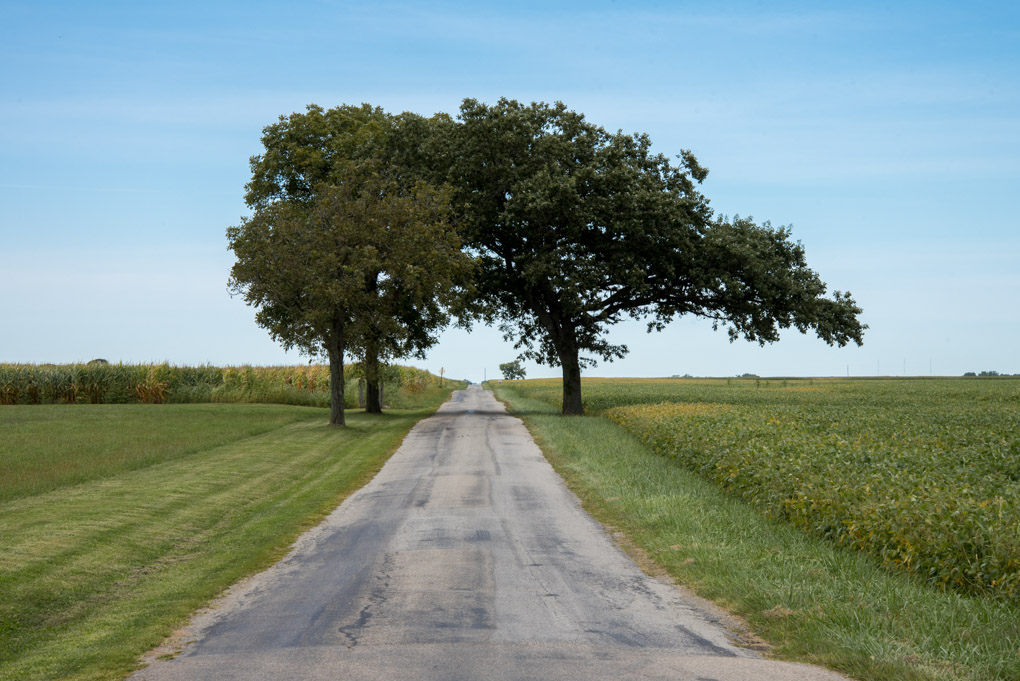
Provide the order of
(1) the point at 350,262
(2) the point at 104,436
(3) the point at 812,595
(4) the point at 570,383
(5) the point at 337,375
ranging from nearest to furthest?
(3) the point at 812,595 < (2) the point at 104,436 < (1) the point at 350,262 < (5) the point at 337,375 < (4) the point at 570,383

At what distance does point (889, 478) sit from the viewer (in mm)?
13391

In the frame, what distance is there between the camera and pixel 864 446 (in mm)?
17156

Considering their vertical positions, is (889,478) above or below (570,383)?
below

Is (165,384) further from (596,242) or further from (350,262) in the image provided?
(596,242)

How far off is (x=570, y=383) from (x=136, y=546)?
3112 centimetres

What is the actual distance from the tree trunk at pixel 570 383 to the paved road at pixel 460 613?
2682 cm

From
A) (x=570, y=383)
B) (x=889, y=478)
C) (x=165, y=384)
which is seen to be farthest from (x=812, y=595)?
(x=165, y=384)

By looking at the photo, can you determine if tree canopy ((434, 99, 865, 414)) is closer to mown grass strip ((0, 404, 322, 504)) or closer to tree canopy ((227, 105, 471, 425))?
tree canopy ((227, 105, 471, 425))

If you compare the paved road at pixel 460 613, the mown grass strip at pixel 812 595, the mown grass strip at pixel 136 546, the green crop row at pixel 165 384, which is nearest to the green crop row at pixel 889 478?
the mown grass strip at pixel 812 595

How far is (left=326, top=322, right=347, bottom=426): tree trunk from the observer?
35.7 metres

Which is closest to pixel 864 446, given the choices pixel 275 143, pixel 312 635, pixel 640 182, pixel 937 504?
pixel 937 504

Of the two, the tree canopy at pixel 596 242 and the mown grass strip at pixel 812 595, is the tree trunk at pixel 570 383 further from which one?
the mown grass strip at pixel 812 595

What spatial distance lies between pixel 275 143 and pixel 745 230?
25.9 m

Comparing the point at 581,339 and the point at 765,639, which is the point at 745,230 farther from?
the point at 765,639
